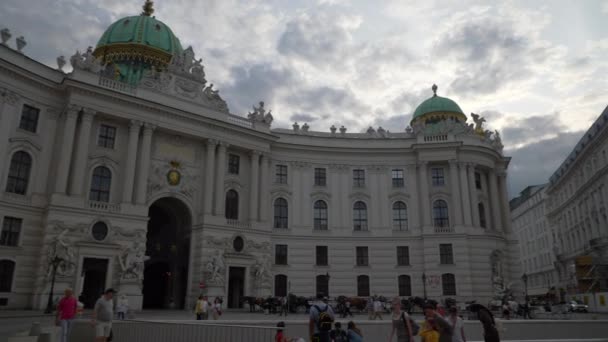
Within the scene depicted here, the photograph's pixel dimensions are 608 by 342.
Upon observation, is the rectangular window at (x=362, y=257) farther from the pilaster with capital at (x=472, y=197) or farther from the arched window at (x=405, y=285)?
the pilaster with capital at (x=472, y=197)

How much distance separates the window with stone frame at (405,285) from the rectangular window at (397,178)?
9.30m

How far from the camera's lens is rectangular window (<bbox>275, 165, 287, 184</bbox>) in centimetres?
4800

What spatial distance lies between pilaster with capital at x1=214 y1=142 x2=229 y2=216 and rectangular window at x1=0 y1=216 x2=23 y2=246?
585 inches

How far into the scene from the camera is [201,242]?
1547 inches

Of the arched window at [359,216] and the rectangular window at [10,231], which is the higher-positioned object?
the arched window at [359,216]

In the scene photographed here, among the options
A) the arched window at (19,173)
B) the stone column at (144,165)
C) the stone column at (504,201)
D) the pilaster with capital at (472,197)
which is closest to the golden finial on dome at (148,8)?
the stone column at (144,165)

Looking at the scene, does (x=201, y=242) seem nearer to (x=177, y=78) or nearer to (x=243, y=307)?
(x=243, y=307)

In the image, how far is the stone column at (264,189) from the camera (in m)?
44.8

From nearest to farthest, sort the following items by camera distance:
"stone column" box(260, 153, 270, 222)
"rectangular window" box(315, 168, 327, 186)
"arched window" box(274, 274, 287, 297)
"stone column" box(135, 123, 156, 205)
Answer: "stone column" box(135, 123, 156, 205) < "arched window" box(274, 274, 287, 297) < "stone column" box(260, 153, 270, 222) < "rectangular window" box(315, 168, 327, 186)

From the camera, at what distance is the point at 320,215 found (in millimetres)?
48281

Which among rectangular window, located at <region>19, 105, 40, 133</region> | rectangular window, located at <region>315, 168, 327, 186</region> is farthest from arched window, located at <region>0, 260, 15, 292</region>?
rectangular window, located at <region>315, 168, 327, 186</region>

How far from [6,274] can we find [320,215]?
89.8 feet

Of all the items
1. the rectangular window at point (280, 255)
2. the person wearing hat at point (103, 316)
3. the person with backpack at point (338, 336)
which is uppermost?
the rectangular window at point (280, 255)

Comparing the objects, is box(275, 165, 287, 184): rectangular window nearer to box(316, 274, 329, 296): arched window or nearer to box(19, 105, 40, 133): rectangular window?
box(316, 274, 329, 296): arched window
